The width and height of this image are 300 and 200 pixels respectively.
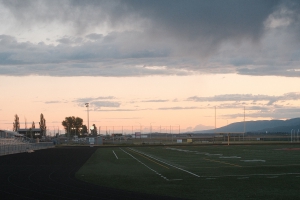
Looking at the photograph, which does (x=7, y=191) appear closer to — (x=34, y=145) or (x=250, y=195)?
(x=250, y=195)

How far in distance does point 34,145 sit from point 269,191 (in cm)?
6390

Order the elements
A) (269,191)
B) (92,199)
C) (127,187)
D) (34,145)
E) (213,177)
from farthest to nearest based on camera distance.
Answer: (34,145) → (213,177) → (127,187) → (269,191) → (92,199)

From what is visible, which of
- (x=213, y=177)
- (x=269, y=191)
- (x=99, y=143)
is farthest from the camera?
(x=99, y=143)

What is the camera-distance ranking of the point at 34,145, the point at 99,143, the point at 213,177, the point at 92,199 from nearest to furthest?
1. the point at 92,199
2. the point at 213,177
3. the point at 34,145
4. the point at 99,143

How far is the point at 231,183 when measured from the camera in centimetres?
2148

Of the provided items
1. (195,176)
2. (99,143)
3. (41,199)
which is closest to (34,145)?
(99,143)

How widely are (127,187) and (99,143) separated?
8816 centimetres

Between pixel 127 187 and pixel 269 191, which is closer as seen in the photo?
pixel 269 191

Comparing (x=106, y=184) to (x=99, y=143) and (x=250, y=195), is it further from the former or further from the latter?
(x=99, y=143)

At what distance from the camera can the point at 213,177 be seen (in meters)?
24.3

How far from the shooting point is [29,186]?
21.1 meters

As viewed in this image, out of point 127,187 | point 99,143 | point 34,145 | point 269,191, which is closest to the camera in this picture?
point 269,191

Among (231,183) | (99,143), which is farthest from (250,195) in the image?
(99,143)

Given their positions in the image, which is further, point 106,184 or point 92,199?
point 106,184
